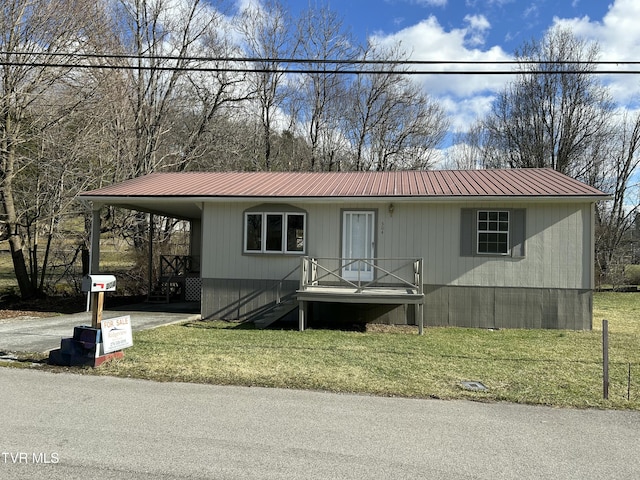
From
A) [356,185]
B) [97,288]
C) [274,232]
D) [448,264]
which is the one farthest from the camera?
[356,185]

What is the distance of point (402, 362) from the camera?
736cm

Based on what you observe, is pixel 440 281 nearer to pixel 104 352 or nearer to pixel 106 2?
pixel 104 352

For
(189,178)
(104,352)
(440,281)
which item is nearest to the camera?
(104,352)

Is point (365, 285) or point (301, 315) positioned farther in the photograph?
point (365, 285)

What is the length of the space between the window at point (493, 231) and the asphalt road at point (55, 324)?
7465 millimetres

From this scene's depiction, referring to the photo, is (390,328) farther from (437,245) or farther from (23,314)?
(23,314)

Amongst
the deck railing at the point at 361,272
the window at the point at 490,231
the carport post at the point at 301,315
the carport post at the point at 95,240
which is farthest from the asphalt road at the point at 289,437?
the carport post at the point at 95,240

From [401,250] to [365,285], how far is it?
1.30m

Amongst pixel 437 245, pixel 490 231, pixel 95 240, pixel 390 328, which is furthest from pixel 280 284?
pixel 490 231

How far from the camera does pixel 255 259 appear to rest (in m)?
12.2

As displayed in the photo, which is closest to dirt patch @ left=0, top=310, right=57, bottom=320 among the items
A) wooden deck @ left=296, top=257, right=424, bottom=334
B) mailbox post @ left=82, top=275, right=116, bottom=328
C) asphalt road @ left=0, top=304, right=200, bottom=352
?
asphalt road @ left=0, top=304, right=200, bottom=352

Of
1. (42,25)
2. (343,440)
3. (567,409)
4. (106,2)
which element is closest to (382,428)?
(343,440)

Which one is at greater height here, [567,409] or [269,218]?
[269,218]

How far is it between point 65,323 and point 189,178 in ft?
18.8
